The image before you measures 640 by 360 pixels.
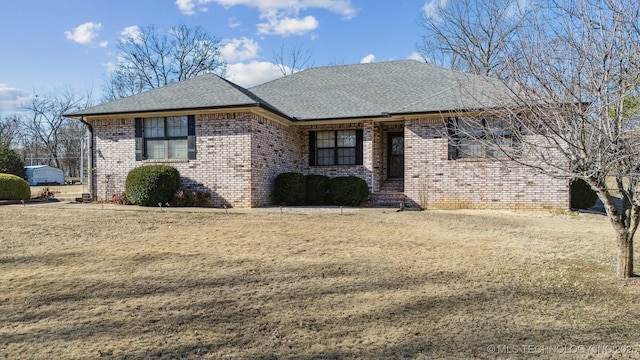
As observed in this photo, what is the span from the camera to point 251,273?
5.46 meters

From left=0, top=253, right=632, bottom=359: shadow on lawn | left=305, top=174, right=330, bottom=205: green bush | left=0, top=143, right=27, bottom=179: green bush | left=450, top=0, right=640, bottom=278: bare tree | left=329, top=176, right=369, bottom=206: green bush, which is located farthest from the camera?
left=0, top=143, right=27, bottom=179: green bush

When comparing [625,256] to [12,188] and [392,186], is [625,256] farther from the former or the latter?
[12,188]

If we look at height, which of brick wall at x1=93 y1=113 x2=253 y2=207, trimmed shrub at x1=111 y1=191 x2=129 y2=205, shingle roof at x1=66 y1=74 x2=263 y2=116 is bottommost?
trimmed shrub at x1=111 y1=191 x2=129 y2=205

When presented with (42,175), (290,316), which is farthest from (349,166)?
(42,175)

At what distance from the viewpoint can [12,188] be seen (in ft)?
44.2

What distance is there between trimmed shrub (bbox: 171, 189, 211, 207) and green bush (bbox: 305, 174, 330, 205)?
130 inches

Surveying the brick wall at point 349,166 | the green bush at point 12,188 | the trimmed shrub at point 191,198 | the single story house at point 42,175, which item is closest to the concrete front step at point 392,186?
the brick wall at point 349,166

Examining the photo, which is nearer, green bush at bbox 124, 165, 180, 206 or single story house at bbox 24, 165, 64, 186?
green bush at bbox 124, 165, 180, 206

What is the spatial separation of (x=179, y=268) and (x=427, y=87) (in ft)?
40.5

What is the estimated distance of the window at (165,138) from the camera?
42.8 feet

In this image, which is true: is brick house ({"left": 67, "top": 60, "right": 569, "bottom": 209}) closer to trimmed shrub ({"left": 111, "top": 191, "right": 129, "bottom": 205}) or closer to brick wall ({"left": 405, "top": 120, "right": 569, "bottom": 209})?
brick wall ({"left": 405, "top": 120, "right": 569, "bottom": 209})

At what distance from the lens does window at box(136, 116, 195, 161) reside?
13.1 meters

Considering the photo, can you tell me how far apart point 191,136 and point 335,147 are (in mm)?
5047

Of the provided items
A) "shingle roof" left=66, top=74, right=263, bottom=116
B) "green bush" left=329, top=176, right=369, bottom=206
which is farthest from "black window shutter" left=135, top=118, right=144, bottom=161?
"green bush" left=329, top=176, right=369, bottom=206
